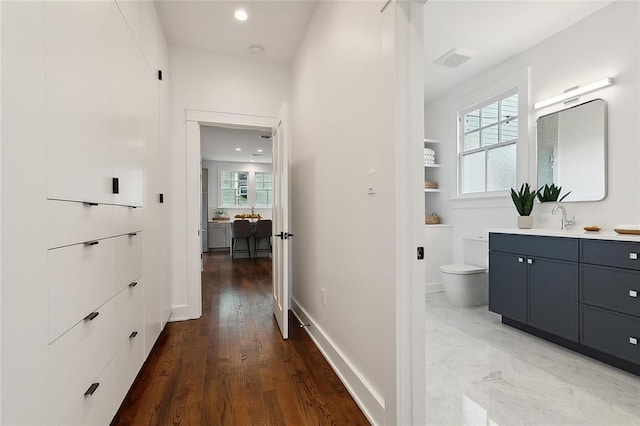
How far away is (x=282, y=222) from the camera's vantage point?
2.66m

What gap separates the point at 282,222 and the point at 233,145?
4.66 meters

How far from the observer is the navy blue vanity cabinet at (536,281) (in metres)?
2.24

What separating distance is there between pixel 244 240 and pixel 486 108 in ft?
19.9

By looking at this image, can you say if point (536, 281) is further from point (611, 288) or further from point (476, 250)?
point (476, 250)

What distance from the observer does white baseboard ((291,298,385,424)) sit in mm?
1463

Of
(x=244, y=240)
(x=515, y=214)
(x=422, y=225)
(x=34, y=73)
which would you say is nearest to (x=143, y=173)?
(x=34, y=73)

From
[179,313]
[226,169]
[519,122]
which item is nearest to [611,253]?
[519,122]

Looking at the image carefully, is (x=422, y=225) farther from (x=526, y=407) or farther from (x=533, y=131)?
(x=533, y=131)

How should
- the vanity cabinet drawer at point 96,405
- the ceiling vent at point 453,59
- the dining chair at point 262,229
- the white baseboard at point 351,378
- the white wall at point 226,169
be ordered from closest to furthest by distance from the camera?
the vanity cabinet drawer at point 96,405, the white baseboard at point 351,378, the ceiling vent at point 453,59, the dining chair at point 262,229, the white wall at point 226,169

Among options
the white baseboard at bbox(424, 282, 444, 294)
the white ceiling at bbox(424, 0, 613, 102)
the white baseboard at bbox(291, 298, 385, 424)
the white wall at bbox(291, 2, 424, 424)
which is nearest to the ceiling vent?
the white ceiling at bbox(424, 0, 613, 102)

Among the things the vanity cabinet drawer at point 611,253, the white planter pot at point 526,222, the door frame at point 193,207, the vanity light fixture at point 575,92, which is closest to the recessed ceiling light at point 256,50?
the door frame at point 193,207

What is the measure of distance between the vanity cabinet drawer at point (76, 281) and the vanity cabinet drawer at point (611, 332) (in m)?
3.00

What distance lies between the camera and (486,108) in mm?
3570

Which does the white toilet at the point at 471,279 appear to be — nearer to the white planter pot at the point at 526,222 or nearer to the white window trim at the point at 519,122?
the white window trim at the point at 519,122
